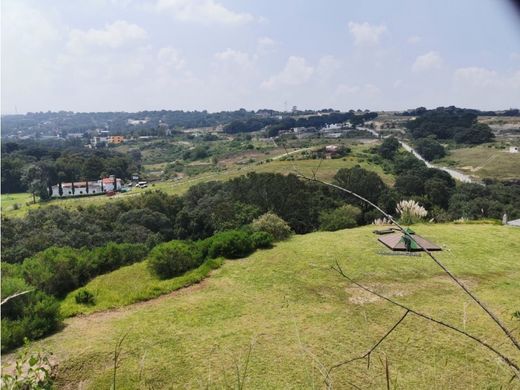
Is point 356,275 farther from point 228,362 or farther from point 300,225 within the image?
point 300,225

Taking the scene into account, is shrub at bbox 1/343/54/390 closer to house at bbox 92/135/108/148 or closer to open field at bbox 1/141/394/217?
open field at bbox 1/141/394/217

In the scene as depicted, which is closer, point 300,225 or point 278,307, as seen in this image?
point 278,307

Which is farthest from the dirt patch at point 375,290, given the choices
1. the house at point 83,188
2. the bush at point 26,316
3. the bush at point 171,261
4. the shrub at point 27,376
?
the house at point 83,188

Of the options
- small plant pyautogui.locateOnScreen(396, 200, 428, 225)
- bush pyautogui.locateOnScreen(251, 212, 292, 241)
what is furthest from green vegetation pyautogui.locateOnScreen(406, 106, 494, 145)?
bush pyautogui.locateOnScreen(251, 212, 292, 241)

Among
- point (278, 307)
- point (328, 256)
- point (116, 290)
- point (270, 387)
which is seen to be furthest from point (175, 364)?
point (328, 256)

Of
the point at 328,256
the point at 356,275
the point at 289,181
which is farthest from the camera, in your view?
the point at 289,181

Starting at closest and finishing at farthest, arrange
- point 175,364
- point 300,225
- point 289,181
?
point 175,364
point 300,225
point 289,181

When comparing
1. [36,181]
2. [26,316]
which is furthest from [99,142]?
[26,316]
